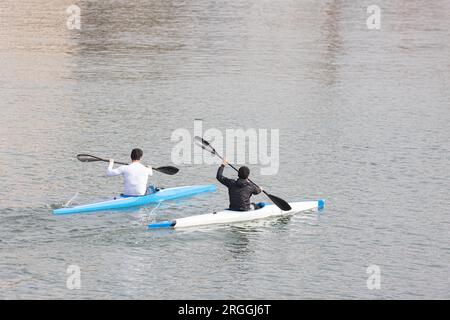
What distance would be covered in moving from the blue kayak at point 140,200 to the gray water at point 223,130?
407 millimetres

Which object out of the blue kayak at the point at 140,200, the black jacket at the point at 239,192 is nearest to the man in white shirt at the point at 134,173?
the blue kayak at the point at 140,200

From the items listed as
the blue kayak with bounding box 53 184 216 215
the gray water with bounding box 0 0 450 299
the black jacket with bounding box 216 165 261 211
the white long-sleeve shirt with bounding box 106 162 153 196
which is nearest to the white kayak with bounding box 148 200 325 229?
the black jacket with bounding box 216 165 261 211

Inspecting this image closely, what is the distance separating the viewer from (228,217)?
34875 mm

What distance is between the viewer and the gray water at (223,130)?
31.1m

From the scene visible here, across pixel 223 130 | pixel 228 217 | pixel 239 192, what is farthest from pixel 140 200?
pixel 223 130

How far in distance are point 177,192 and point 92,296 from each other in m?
9.49

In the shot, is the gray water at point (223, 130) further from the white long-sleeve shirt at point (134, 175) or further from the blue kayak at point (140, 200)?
the white long-sleeve shirt at point (134, 175)

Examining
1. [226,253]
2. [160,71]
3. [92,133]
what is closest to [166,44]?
[160,71]

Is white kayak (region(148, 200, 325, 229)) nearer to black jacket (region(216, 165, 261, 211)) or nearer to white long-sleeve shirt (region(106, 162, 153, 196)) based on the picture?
black jacket (region(216, 165, 261, 211))

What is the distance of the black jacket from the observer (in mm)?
34812

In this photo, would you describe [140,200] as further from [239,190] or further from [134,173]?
[239,190]

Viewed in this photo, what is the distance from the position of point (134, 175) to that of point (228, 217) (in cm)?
360

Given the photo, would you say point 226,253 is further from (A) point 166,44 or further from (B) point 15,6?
(B) point 15,6

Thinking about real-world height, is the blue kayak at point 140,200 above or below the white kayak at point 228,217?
above
